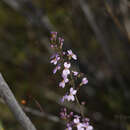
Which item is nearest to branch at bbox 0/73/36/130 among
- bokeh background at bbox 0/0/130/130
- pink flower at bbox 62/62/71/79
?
pink flower at bbox 62/62/71/79

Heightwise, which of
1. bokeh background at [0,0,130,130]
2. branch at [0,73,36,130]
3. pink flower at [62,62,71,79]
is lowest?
branch at [0,73,36,130]

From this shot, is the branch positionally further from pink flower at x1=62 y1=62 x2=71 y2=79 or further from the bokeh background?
the bokeh background

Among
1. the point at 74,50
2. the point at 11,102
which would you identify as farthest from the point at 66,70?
the point at 74,50

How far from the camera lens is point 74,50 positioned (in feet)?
11.6

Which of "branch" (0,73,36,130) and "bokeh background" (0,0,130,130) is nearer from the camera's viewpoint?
"branch" (0,73,36,130)

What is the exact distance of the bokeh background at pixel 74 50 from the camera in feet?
11.1

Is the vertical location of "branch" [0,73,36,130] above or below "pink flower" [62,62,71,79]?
below

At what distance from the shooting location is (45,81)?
4.23 metres

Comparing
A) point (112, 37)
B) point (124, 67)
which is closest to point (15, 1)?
point (112, 37)

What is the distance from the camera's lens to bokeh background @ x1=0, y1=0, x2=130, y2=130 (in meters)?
3.39

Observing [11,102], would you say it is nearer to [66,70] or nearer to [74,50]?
[66,70]

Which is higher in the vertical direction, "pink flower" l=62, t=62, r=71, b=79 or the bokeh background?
the bokeh background

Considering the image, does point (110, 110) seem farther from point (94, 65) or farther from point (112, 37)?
point (112, 37)

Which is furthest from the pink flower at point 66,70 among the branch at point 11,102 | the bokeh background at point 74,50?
the bokeh background at point 74,50
